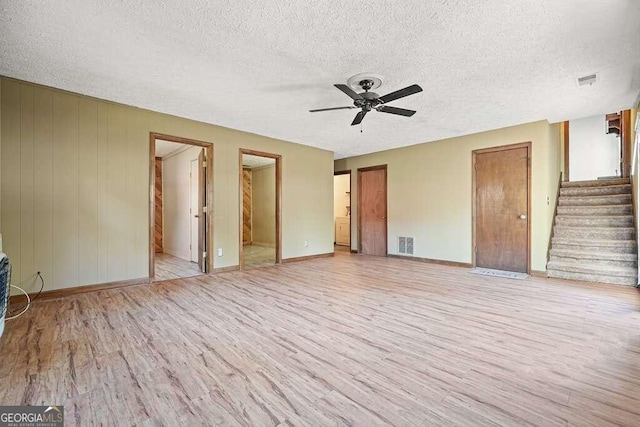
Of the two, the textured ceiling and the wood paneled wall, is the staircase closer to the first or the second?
the textured ceiling

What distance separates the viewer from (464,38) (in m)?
2.46

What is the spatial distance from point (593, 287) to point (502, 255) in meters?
1.27

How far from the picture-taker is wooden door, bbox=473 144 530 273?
4.92 metres

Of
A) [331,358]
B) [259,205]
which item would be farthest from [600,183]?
[259,205]

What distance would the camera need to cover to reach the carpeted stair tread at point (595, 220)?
465cm

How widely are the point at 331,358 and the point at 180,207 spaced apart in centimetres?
554

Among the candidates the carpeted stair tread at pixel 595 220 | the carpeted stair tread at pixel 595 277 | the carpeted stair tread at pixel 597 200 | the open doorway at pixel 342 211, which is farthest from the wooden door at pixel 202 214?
the carpeted stair tread at pixel 597 200

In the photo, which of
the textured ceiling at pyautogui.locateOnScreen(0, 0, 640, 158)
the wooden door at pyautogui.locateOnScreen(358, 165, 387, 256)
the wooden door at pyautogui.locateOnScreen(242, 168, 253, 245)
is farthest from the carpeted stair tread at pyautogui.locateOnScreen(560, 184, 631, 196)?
the wooden door at pyautogui.locateOnScreen(242, 168, 253, 245)

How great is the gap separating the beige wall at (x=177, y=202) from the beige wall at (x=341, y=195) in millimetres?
4387

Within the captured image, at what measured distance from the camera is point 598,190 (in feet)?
17.6

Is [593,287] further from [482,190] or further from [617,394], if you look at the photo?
[617,394]

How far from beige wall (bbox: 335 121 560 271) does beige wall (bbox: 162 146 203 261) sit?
4.31 metres

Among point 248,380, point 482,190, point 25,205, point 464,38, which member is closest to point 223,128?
point 25,205

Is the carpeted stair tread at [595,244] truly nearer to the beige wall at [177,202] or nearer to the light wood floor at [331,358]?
the light wood floor at [331,358]
